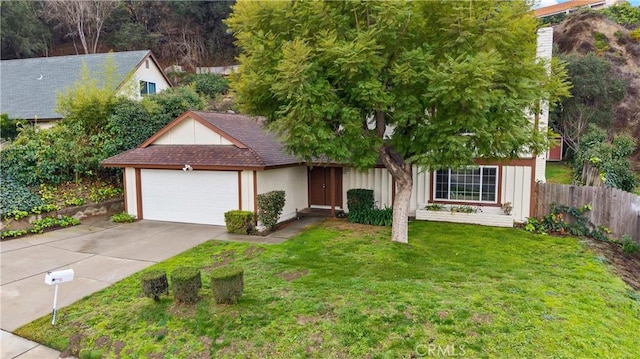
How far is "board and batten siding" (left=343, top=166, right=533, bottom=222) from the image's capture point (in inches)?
502

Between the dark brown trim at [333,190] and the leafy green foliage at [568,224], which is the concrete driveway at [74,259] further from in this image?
the leafy green foliage at [568,224]

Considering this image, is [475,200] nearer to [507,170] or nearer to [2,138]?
[507,170]

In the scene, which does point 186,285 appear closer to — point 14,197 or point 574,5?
point 14,197

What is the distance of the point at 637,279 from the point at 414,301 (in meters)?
6.07

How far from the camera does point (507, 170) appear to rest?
1291 centimetres

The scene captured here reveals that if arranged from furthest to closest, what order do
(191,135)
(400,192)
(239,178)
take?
(191,135), (239,178), (400,192)

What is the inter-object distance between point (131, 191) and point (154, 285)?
917 cm

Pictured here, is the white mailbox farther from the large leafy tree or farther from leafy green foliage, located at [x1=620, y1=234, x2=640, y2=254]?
leafy green foliage, located at [x1=620, y1=234, x2=640, y2=254]

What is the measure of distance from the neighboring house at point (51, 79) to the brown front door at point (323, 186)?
34.1 feet

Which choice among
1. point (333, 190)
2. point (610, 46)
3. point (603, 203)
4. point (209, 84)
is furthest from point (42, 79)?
point (610, 46)

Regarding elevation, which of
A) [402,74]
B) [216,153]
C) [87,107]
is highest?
[87,107]

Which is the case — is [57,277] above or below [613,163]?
below

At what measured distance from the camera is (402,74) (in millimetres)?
8148

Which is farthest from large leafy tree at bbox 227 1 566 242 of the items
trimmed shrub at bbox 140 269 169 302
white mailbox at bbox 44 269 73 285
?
white mailbox at bbox 44 269 73 285
